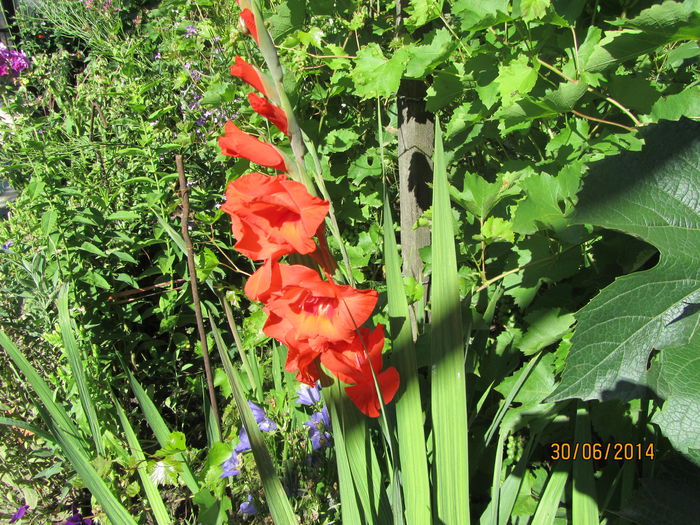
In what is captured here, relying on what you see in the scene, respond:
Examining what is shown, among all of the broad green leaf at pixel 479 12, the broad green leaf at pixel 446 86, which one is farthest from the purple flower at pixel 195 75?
the broad green leaf at pixel 479 12

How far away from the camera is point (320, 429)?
1478mm

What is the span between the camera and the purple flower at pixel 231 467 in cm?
136

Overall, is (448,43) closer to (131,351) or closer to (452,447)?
(452,447)

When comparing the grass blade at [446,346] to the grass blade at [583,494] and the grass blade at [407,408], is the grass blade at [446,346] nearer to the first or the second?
the grass blade at [407,408]

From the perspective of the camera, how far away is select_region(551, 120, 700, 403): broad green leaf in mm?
803

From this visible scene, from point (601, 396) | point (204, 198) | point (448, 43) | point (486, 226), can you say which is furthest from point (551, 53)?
point (204, 198)

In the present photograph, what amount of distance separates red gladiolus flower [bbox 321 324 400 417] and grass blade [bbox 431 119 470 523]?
3.5 inches

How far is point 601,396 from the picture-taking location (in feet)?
2.74

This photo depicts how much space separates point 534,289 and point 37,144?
1.66 meters

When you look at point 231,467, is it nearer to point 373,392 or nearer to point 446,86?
point 373,392

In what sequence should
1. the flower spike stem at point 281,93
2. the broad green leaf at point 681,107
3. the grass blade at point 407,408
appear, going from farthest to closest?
the broad green leaf at point 681,107
the grass blade at point 407,408
the flower spike stem at point 281,93

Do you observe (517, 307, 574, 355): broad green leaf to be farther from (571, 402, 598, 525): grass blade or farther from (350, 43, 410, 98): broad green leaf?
(350, 43, 410, 98): broad green leaf

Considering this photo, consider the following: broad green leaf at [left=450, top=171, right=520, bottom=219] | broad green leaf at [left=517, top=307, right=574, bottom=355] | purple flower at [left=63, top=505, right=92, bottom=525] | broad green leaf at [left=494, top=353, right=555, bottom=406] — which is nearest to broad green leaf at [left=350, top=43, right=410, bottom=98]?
broad green leaf at [left=450, top=171, right=520, bottom=219]

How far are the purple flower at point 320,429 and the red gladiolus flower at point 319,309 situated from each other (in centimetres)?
64
